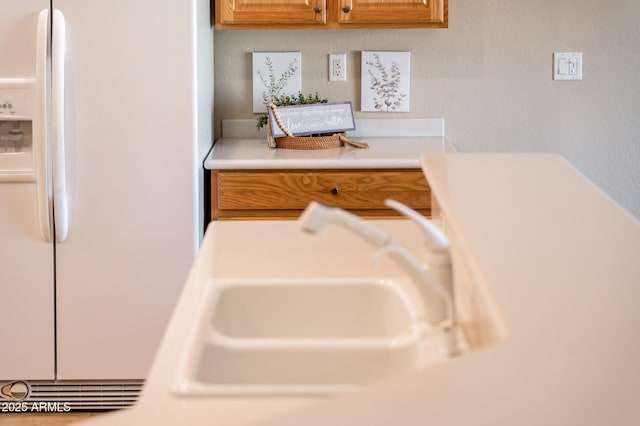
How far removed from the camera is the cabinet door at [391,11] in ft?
10.8

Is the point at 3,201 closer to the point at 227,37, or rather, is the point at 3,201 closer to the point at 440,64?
the point at 227,37

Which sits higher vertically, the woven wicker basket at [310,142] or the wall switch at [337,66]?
the wall switch at [337,66]

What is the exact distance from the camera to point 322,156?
3.17 meters

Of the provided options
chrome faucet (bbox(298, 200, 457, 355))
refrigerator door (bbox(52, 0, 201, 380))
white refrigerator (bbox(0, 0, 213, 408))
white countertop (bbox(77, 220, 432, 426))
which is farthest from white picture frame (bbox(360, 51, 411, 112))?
chrome faucet (bbox(298, 200, 457, 355))

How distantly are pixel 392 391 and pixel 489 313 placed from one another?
256 mm

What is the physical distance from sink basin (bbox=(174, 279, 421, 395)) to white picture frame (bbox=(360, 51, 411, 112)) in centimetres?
206

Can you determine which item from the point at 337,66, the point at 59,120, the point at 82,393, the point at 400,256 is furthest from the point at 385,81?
the point at 400,256

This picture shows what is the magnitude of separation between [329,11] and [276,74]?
1.30 ft

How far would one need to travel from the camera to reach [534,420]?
0.79 m

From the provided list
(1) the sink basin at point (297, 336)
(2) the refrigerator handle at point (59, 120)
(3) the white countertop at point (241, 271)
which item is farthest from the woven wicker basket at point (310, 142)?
(1) the sink basin at point (297, 336)

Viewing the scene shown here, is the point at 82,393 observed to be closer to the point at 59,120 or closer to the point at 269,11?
the point at 59,120

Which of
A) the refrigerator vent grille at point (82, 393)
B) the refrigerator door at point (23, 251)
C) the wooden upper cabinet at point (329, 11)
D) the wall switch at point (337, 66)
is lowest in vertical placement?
the refrigerator vent grille at point (82, 393)

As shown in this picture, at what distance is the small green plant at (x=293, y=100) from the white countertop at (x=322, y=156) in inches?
3.0

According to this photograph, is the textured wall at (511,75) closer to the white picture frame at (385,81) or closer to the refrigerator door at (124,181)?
the white picture frame at (385,81)
